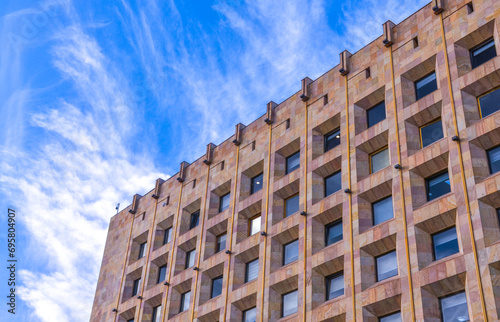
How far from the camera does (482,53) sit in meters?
38.9

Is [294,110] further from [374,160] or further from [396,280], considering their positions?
[396,280]

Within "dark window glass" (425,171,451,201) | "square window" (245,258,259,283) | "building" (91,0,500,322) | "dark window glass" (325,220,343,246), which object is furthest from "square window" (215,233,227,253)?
"dark window glass" (425,171,451,201)

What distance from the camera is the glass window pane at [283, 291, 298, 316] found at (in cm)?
4166

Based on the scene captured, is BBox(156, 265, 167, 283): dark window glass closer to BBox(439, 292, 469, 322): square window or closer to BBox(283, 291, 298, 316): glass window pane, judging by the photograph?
BBox(283, 291, 298, 316): glass window pane

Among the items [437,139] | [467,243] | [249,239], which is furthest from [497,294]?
[249,239]

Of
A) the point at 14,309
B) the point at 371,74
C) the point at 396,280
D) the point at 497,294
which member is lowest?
the point at 497,294

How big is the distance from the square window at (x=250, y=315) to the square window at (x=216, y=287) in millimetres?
3779

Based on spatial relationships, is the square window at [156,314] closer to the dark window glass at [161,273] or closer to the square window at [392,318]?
the dark window glass at [161,273]

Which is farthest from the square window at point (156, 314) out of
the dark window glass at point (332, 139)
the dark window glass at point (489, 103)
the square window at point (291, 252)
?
the dark window glass at point (489, 103)

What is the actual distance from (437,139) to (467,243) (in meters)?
7.98

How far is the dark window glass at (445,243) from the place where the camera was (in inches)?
1362

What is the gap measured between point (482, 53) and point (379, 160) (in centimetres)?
878

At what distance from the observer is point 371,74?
146ft

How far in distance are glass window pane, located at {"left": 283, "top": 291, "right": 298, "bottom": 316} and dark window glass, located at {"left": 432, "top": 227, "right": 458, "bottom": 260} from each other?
1030cm
